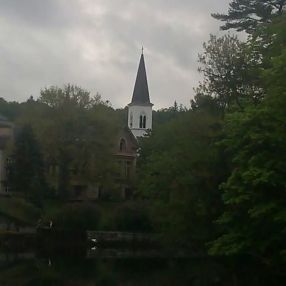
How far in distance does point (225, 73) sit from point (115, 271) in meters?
12.0

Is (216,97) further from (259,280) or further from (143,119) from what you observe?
(143,119)

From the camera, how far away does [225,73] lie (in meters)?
40.9

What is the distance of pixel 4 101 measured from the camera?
11250 centimetres

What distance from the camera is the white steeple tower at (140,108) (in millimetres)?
105125

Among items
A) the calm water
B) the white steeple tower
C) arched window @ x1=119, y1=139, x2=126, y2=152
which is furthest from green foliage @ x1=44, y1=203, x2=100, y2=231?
the white steeple tower

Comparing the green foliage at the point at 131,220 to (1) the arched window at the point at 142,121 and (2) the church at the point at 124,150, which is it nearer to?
(2) the church at the point at 124,150

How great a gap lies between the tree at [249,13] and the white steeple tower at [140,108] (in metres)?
60.3

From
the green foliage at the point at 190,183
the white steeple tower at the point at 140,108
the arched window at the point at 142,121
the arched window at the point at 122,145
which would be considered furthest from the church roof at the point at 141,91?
the green foliage at the point at 190,183

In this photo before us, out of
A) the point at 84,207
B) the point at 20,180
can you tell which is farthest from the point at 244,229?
the point at 20,180

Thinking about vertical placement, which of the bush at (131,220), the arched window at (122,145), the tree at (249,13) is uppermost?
the tree at (249,13)

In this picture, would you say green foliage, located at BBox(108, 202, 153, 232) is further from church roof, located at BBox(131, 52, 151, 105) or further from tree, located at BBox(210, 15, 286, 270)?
church roof, located at BBox(131, 52, 151, 105)

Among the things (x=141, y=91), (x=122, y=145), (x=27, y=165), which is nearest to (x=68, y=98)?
(x=27, y=165)

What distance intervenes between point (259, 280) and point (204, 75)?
12.9 meters

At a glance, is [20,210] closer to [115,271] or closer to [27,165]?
[27,165]
